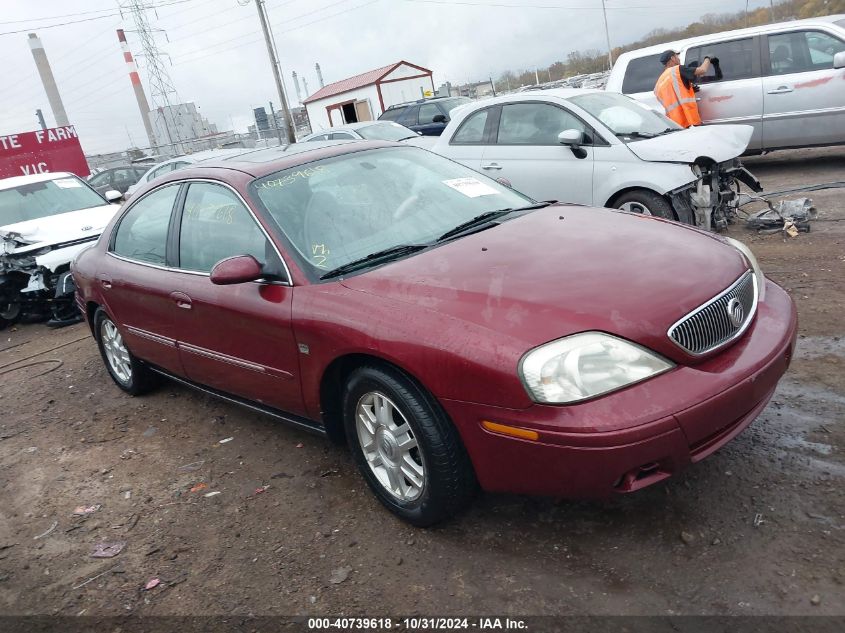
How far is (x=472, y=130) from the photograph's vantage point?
24.5 feet

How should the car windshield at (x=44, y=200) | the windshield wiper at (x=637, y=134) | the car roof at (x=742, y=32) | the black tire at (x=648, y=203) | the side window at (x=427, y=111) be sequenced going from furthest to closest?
the side window at (x=427, y=111) → the car roof at (x=742, y=32) → the car windshield at (x=44, y=200) → the windshield wiper at (x=637, y=134) → the black tire at (x=648, y=203)

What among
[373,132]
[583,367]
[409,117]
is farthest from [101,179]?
[583,367]

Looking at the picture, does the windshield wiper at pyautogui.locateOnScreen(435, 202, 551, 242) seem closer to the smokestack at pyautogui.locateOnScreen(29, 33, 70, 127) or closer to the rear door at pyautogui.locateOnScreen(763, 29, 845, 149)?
the rear door at pyautogui.locateOnScreen(763, 29, 845, 149)

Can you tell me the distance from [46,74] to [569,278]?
244 feet

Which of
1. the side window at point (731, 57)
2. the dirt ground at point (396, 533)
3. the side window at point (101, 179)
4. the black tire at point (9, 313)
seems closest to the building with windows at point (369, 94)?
the side window at point (101, 179)

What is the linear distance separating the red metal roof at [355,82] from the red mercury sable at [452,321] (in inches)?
1234

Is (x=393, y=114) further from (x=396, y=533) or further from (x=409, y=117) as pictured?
(x=396, y=533)

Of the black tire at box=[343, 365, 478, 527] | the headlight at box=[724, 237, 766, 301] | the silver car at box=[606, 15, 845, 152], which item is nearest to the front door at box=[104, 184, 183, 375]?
the black tire at box=[343, 365, 478, 527]

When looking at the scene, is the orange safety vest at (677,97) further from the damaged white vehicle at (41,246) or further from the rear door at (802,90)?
the damaged white vehicle at (41,246)

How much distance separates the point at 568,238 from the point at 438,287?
73cm

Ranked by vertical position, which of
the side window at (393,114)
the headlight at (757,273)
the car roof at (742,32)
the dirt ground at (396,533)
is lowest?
the dirt ground at (396,533)

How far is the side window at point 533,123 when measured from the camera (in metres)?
6.69

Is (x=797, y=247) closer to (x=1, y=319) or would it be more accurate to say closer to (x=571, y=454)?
(x=571, y=454)

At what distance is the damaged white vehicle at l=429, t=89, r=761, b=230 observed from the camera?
6.15 meters
